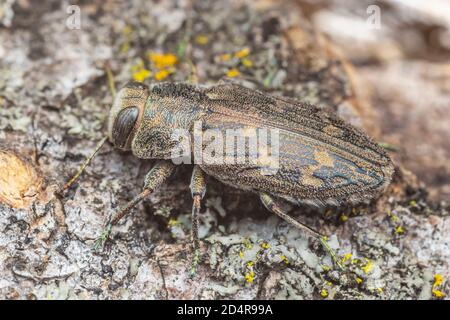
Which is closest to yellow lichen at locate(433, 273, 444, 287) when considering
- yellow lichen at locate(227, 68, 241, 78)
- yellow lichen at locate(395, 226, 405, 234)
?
yellow lichen at locate(395, 226, 405, 234)

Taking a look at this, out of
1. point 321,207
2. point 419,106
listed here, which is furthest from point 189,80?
point 419,106

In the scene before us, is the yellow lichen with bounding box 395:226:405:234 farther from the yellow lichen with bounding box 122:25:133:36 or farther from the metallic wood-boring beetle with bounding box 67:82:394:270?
the yellow lichen with bounding box 122:25:133:36

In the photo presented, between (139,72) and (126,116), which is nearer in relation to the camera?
(126,116)

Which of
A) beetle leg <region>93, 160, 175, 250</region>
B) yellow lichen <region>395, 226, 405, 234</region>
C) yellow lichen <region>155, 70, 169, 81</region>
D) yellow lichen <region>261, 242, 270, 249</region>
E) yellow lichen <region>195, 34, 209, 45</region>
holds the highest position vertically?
yellow lichen <region>195, 34, 209, 45</region>

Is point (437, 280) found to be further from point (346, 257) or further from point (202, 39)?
point (202, 39)

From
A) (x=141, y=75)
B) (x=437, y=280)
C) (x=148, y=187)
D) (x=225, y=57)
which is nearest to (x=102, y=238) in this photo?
(x=148, y=187)

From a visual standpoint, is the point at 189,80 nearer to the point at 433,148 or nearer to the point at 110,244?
the point at 110,244
